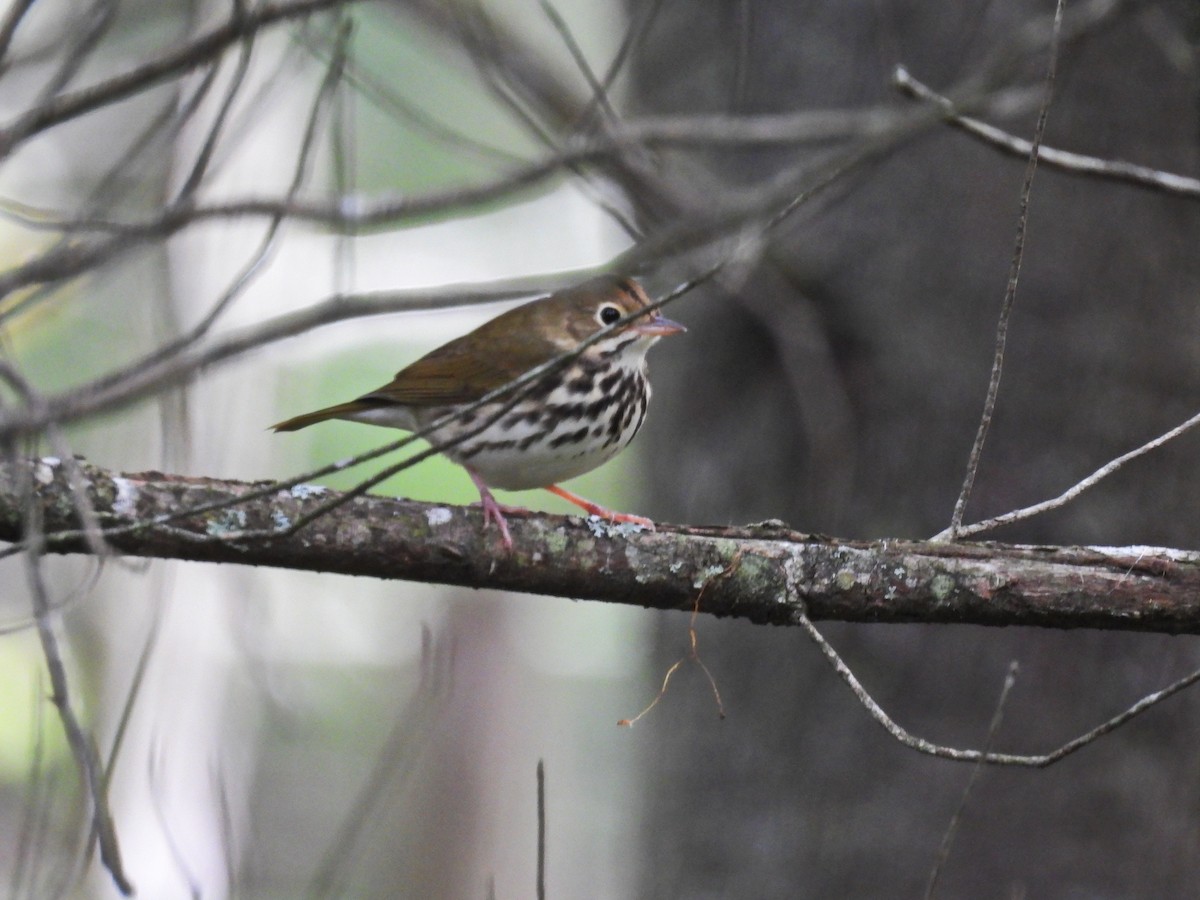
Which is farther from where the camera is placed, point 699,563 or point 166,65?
point 699,563

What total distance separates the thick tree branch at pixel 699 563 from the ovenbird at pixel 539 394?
256mm

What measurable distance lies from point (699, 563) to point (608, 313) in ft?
4.51

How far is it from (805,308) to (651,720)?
1598mm

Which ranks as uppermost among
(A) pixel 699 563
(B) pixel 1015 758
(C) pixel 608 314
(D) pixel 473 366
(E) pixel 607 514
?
(C) pixel 608 314

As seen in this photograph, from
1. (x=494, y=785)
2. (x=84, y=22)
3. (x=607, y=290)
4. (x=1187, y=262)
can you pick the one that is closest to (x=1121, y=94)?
(x=1187, y=262)

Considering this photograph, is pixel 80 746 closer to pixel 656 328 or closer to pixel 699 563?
pixel 699 563

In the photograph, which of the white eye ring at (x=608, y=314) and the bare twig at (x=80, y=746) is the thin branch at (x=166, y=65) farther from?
the white eye ring at (x=608, y=314)

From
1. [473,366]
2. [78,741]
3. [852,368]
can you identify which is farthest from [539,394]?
[78,741]

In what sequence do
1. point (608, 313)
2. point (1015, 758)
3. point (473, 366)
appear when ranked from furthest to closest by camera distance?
point (608, 313) → point (473, 366) → point (1015, 758)

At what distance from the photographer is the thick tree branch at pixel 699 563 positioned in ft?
8.04

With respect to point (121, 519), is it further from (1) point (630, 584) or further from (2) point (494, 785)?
(2) point (494, 785)

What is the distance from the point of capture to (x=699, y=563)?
2613mm

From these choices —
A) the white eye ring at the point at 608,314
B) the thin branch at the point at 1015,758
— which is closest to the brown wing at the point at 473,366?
the white eye ring at the point at 608,314

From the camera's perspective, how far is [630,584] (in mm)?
2613
